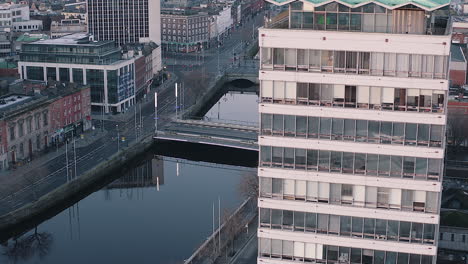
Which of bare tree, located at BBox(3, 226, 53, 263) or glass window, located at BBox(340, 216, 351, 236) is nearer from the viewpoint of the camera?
glass window, located at BBox(340, 216, 351, 236)

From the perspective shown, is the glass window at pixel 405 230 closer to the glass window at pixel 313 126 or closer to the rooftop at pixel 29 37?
the glass window at pixel 313 126

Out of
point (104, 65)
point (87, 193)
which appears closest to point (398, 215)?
point (87, 193)

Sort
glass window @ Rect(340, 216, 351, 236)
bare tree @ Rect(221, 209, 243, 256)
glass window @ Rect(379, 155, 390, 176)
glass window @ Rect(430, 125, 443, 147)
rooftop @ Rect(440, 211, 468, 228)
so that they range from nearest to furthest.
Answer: glass window @ Rect(430, 125, 443, 147)
glass window @ Rect(379, 155, 390, 176)
glass window @ Rect(340, 216, 351, 236)
bare tree @ Rect(221, 209, 243, 256)
rooftop @ Rect(440, 211, 468, 228)

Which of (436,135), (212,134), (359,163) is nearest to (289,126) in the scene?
(359,163)

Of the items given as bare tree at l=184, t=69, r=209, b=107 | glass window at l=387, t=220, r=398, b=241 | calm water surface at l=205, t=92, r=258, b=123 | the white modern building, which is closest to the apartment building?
the white modern building

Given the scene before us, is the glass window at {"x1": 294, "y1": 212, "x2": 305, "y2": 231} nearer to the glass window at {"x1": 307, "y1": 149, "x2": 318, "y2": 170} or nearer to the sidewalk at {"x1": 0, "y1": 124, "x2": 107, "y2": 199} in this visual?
the glass window at {"x1": 307, "y1": 149, "x2": 318, "y2": 170}

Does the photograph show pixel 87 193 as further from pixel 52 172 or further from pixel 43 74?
pixel 43 74
